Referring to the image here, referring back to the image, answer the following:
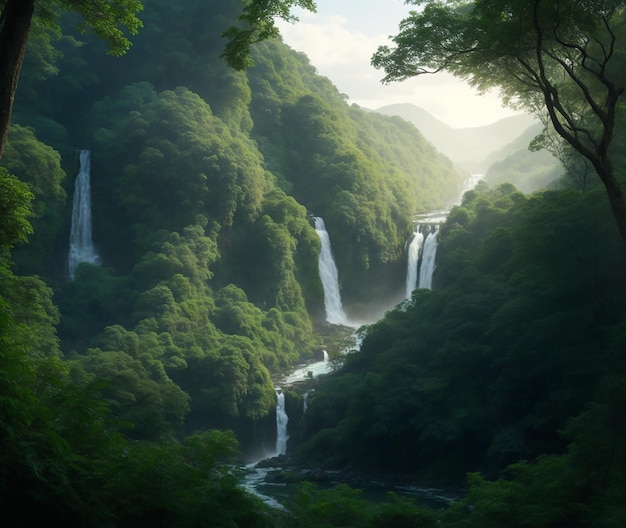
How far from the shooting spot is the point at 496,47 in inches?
576

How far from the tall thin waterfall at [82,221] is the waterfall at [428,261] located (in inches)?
826

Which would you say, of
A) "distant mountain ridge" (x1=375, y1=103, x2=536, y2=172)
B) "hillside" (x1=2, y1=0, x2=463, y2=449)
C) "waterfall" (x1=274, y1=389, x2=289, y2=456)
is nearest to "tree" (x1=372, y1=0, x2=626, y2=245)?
"hillside" (x1=2, y1=0, x2=463, y2=449)

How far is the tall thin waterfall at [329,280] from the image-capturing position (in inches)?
1791

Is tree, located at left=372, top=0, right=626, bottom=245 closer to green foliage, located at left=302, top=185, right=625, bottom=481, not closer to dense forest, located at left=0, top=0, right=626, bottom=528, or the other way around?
dense forest, located at left=0, top=0, right=626, bottom=528

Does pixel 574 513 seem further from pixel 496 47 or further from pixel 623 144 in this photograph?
pixel 623 144

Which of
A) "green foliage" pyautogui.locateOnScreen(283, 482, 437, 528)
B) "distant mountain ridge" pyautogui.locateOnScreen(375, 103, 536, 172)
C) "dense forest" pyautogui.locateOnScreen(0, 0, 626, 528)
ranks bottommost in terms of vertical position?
"green foliage" pyautogui.locateOnScreen(283, 482, 437, 528)

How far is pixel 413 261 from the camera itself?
1816 inches

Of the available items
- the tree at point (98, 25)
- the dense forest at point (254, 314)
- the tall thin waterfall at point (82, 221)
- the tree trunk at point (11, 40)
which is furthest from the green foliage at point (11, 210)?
the tall thin waterfall at point (82, 221)

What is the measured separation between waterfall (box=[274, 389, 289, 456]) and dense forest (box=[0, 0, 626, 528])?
696mm

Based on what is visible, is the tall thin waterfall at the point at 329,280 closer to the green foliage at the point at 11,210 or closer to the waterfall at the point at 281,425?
the waterfall at the point at 281,425


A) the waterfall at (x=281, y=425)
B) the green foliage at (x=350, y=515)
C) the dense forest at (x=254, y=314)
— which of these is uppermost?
the dense forest at (x=254, y=314)

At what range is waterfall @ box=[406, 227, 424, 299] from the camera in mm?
45188

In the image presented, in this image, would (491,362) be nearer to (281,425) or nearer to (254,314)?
(281,425)

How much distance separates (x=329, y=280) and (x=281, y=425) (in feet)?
54.0
